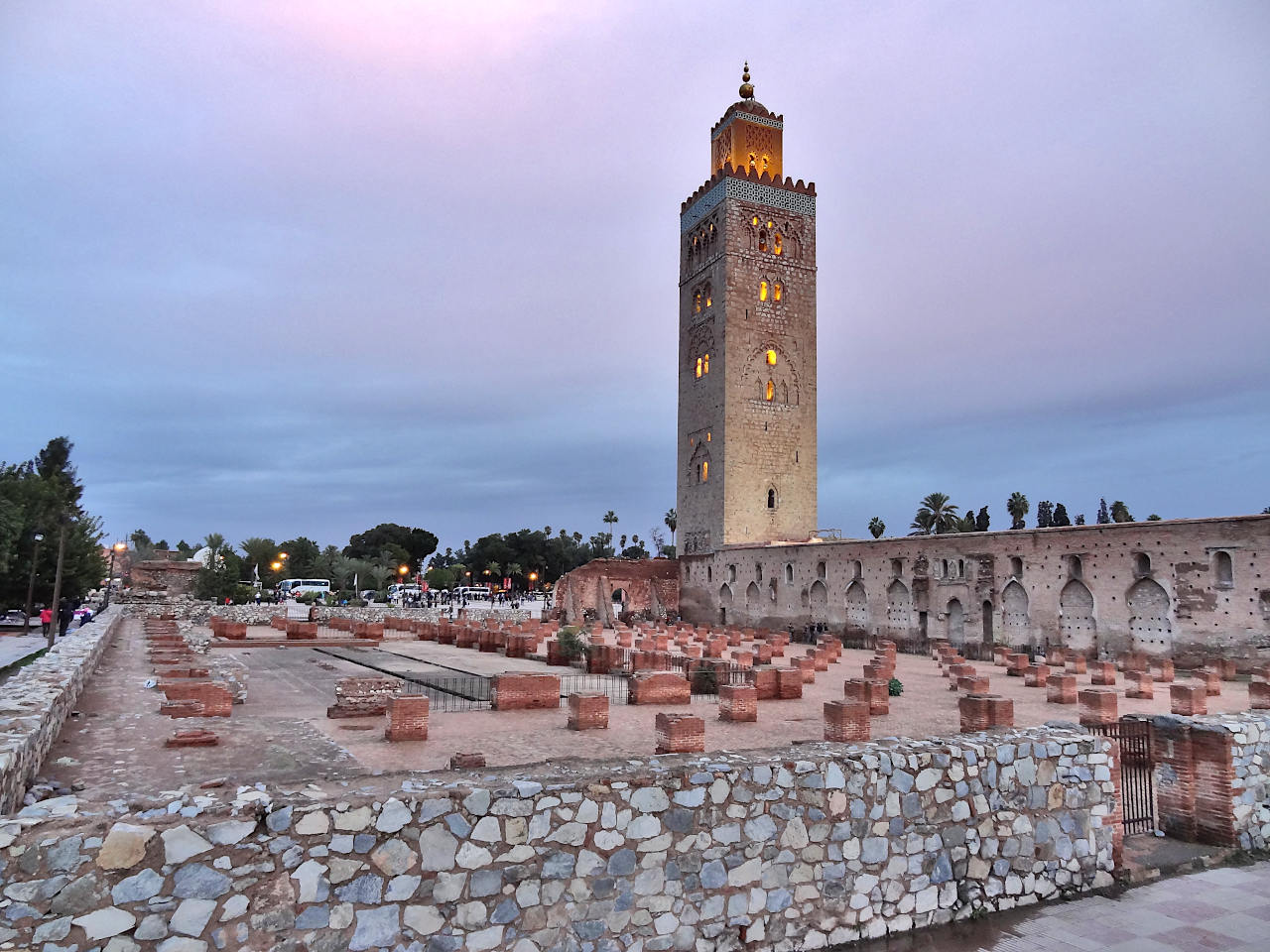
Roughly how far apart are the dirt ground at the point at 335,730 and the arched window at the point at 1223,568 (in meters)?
3.04

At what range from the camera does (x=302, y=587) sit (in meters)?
59.7

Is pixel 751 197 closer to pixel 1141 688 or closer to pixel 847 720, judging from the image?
pixel 1141 688

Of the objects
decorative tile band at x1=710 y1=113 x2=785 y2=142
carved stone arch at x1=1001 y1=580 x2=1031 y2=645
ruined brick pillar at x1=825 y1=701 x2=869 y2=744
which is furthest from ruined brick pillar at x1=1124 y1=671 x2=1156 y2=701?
decorative tile band at x1=710 y1=113 x2=785 y2=142

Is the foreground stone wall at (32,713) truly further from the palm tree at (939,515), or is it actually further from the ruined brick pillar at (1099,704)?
the palm tree at (939,515)

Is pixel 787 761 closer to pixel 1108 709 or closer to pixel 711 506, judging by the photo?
pixel 1108 709

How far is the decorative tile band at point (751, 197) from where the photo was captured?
149ft

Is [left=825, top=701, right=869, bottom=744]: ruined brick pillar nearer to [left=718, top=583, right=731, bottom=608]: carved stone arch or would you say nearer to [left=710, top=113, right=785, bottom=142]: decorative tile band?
[left=718, top=583, right=731, bottom=608]: carved stone arch

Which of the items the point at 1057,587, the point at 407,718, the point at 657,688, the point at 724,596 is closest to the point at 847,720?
the point at 657,688

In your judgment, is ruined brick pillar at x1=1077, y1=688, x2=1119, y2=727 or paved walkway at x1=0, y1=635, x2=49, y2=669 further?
paved walkway at x1=0, y1=635, x2=49, y2=669

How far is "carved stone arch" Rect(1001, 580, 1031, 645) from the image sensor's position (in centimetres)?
2447

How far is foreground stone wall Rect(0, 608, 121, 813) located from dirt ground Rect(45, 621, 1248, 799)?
0.49 metres

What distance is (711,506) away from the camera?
44.3 m

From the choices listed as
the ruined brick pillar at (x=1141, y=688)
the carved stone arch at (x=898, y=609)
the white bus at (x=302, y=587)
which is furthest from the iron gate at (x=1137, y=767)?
the white bus at (x=302, y=587)

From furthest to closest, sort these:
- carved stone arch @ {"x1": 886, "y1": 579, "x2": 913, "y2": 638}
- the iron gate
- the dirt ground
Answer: carved stone arch @ {"x1": 886, "y1": 579, "x2": 913, "y2": 638} < the dirt ground < the iron gate
